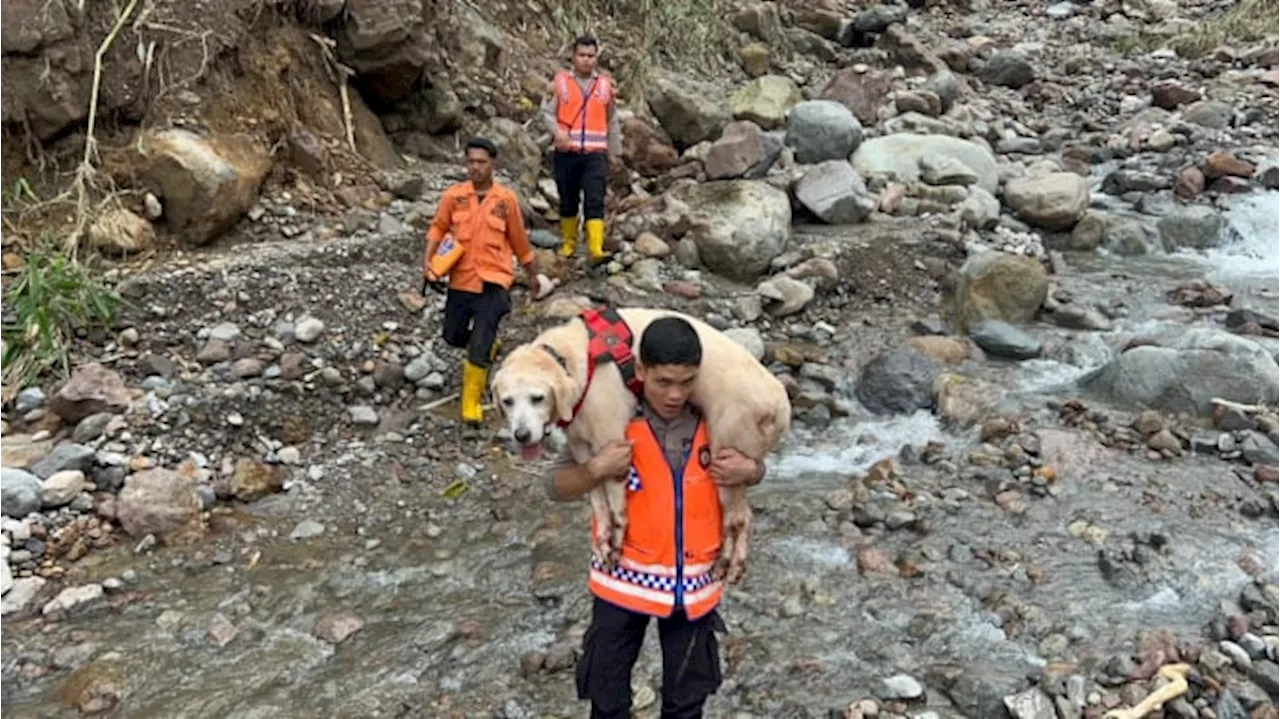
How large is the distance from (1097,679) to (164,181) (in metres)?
7.37

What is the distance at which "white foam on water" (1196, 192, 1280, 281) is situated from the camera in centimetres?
1095

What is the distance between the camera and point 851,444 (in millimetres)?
7660

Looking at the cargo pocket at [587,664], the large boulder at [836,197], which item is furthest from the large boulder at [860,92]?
the cargo pocket at [587,664]

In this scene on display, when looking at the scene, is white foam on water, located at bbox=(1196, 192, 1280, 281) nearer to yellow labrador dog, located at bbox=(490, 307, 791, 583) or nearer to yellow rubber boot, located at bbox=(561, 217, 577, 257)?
yellow rubber boot, located at bbox=(561, 217, 577, 257)

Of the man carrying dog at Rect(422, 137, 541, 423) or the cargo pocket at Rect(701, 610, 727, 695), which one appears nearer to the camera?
the cargo pocket at Rect(701, 610, 727, 695)

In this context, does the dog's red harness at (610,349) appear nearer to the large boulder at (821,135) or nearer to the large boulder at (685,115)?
the large boulder at (685,115)

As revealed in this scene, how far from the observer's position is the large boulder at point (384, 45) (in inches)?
384

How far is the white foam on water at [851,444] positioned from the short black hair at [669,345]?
4.30 meters

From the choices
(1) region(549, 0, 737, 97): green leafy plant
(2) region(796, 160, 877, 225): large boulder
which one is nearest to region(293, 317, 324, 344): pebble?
(2) region(796, 160, 877, 225): large boulder

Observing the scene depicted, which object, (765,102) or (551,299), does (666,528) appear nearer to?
(551,299)

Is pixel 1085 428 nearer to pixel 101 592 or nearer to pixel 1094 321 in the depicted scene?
pixel 1094 321

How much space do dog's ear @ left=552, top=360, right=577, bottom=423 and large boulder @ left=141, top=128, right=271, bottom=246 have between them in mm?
6198

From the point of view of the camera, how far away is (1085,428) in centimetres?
757

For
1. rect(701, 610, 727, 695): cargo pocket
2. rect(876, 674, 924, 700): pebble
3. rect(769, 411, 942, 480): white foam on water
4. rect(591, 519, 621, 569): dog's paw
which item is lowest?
rect(769, 411, 942, 480): white foam on water
